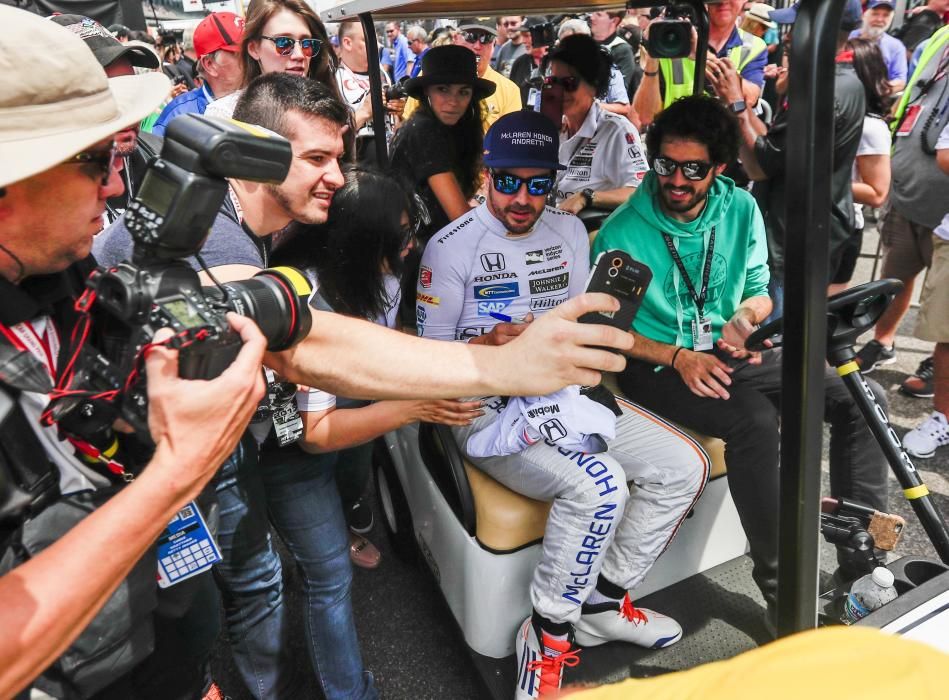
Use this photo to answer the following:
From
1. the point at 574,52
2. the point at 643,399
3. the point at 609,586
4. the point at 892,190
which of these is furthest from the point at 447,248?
the point at 892,190

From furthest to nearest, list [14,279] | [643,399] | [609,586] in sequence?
[643,399] < [609,586] < [14,279]

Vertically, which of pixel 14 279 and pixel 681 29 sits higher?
pixel 681 29

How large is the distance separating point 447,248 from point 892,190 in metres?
2.78

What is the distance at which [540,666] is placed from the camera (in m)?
1.84

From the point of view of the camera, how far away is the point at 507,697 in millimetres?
1919

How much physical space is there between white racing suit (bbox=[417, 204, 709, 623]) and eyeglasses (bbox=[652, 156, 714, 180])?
359 millimetres

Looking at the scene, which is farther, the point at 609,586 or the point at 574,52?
the point at 574,52

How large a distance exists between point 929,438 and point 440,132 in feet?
8.96

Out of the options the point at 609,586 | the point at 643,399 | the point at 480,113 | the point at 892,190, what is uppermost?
the point at 480,113

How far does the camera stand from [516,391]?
53.3 inches

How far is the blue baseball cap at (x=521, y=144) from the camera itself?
2301mm

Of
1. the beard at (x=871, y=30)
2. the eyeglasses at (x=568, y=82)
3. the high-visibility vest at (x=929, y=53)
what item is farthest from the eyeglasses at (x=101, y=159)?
the beard at (x=871, y=30)

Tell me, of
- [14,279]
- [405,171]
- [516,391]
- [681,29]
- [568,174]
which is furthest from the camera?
[568,174]

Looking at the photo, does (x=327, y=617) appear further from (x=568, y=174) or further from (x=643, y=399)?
(x=568, y=174)
